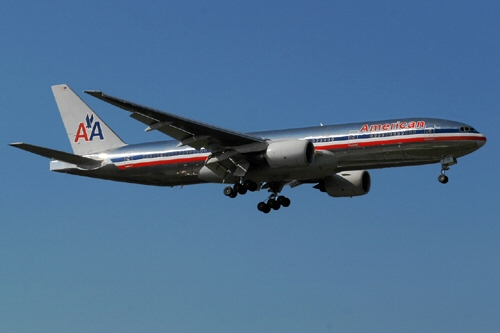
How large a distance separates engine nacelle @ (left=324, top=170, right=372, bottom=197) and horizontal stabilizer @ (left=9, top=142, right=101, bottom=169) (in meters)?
13.5

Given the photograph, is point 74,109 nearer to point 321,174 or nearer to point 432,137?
point 321,174

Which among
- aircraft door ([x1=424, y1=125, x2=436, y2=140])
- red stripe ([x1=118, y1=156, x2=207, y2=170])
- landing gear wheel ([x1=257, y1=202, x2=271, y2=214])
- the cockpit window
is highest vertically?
the cockpit window

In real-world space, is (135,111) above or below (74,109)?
below

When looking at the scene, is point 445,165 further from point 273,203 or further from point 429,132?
point 273,203

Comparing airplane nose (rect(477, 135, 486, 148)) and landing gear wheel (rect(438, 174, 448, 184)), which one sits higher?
airplane nose (rect(477, 135, 486, 148))

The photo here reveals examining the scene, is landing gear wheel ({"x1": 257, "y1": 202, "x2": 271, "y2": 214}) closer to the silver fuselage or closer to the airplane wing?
the silver fuselage

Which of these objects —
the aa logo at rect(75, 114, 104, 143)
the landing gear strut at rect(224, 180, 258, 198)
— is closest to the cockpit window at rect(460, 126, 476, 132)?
the landing gear strut at rect(224, 180, 258, 198)

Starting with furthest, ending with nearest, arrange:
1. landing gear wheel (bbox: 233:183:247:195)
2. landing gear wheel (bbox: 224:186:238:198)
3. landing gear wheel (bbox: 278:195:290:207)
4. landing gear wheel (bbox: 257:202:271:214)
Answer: landing gear wheel (bbox: 278:195:290:207) → landing gear wheel (bbox: 257:202:271:214) → landing gear wheel (bbox: 224:186:238:198) → landing gear wheel (bbox: 233:183:247:195)

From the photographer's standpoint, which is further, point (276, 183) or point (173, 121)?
point (276, 183)

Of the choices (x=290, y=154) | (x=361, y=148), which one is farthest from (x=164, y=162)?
(x=361, y=148)

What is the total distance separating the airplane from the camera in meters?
44.0

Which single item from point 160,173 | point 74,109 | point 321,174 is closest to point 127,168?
point 160,173

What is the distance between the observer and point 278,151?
44656 mm

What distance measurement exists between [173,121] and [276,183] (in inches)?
364
